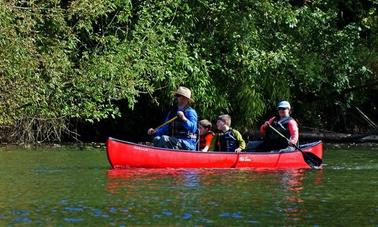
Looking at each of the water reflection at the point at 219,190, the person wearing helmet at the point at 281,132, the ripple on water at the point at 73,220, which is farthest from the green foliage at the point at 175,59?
the ripple on water at the point at 73,220

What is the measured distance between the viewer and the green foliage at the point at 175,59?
2203 centimetres

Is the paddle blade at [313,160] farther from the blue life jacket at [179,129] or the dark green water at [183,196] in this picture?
the blue life jacket at [179,129]

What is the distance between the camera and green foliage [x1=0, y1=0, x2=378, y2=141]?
2203 centimetres

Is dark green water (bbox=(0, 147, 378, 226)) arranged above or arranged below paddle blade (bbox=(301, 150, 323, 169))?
below

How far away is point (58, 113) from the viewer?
23453 millimetres

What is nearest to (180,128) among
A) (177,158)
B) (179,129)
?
(179,129)

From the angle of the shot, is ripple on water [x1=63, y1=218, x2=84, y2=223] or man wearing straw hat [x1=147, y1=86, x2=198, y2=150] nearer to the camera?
ripple on water [x1=63, y1=218, x2=84, y2=223]

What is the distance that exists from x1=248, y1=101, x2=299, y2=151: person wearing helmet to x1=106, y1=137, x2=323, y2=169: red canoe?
0.51 meters

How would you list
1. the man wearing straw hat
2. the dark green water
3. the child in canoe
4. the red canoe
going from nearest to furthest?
the dark green water < the red canoe < the man wearing straw hat < the child in canoe

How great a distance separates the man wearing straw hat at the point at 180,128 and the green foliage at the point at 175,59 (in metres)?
3.89

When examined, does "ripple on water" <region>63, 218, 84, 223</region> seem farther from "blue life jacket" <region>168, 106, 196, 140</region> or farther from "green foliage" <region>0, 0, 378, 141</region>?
"green foliage" <region>0, 0, 378, 141</region>

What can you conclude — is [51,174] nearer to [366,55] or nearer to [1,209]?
[1,209]

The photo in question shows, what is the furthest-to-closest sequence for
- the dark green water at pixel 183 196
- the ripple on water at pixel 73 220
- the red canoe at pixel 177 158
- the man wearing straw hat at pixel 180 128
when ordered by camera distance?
the man wearing straw hat at pixel 180 128
the red canoe at pixel 177 158
the dark green water at pixel 183 196
the ripple on water at pixel 73 220

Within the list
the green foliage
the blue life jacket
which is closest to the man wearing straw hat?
the blue life jacket
